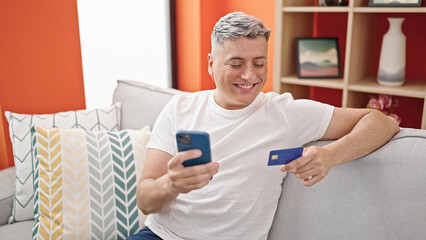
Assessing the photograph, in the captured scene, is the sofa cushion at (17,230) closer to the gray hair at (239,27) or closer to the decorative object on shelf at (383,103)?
the gray hair at (239,27)

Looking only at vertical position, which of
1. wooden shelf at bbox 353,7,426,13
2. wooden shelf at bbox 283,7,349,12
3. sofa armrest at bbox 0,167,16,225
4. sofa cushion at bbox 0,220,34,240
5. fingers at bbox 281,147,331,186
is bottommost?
sofa cushion at bbox 0,220,34,240

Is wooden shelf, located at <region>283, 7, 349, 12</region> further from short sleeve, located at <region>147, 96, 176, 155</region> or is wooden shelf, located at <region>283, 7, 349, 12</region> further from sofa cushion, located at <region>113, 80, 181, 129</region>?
short sleeve, located at <region>147, 96, 176, 155</region>

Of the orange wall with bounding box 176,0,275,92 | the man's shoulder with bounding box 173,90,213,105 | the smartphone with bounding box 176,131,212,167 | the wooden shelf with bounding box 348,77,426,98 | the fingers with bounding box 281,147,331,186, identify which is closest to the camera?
the smartphone with bounding box 176,131,212,167

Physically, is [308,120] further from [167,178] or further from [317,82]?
[317,82]

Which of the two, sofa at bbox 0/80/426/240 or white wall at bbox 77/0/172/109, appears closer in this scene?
sofa at bbox 0/80/426/240

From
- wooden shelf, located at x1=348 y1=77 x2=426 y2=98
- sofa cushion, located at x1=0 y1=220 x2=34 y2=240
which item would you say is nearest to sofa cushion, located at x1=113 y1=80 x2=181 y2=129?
sofa cushion, located at x1=0 y1=220 x2=34 y2=240

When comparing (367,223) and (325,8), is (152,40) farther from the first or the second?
(367,223)

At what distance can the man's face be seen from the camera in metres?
1.26

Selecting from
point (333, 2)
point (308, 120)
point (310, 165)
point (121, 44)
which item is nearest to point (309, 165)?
point (310, 165)

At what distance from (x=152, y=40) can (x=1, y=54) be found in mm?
1293

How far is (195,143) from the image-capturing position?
0.99 meters

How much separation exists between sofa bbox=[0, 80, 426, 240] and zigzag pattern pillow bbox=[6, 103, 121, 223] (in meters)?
0.92

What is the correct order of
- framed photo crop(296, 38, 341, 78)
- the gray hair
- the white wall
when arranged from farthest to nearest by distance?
the white wall
framed photo crop(296, 38, 341, 78)
the gray hair


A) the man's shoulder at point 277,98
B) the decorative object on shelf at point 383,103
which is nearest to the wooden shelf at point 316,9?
the decorative object on shelf at point 383,103
